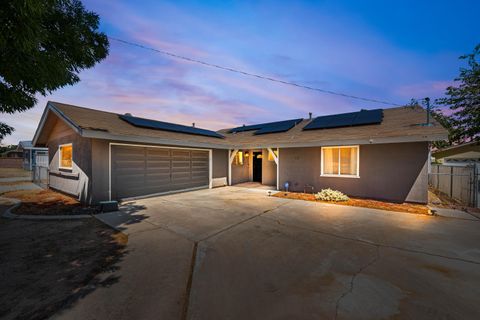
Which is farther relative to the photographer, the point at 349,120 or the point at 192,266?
the point at 349,120

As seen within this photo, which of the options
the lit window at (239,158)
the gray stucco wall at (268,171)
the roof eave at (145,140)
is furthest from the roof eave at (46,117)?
the gray stucco wall at (268,171)

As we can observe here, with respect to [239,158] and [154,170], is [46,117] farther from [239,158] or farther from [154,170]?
[239,158]

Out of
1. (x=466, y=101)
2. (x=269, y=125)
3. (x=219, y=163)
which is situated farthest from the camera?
(x=269, y=125)

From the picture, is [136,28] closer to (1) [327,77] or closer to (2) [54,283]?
(2) [54,283]

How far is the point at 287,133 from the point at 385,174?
565cm

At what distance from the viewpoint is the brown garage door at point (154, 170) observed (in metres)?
8.44

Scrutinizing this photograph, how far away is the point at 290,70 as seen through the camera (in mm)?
10984

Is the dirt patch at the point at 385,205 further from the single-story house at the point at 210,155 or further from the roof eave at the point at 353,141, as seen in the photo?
the roof eave at the point at 353,141

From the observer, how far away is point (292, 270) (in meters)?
3.24

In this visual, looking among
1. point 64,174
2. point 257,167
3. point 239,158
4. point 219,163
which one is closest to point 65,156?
point 64,174

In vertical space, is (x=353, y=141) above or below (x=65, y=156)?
above

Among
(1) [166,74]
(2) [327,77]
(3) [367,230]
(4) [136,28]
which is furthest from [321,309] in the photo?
(2) [327,77]

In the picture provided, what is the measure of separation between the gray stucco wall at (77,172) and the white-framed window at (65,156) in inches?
7.4

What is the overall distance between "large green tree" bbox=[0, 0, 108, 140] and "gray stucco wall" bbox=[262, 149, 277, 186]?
9.97 meters
